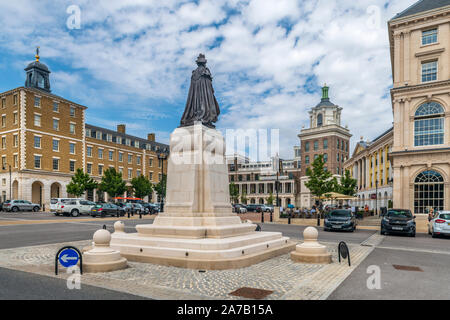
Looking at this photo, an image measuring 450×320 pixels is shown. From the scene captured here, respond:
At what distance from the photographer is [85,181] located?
49062 millimetres

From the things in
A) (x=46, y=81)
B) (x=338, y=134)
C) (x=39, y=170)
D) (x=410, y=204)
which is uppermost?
(x=46, y=81)

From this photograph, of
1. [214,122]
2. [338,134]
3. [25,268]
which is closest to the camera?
[25,268]

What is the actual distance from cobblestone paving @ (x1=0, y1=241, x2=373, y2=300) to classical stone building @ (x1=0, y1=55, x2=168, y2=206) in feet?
102

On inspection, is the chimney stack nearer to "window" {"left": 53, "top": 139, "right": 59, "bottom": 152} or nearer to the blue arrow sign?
"window" {"left": 53, "top": 139, "right": 59, "bottom": 152}

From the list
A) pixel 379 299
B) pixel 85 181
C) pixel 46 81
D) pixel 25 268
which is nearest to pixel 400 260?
pixel 379 299

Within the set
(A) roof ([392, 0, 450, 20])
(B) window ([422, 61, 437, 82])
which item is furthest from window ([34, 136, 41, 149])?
(B) window ([422, 61, 437, 82])

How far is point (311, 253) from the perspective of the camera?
376 inches

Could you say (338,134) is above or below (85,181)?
above

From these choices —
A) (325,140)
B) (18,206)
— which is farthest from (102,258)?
(325,140)

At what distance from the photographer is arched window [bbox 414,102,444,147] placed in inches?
1134

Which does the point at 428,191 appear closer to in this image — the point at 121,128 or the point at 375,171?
the point at 375,171

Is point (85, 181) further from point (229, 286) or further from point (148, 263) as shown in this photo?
point (229, 286)

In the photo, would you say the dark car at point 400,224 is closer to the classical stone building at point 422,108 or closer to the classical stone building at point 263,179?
the classical stone building at point 422,108

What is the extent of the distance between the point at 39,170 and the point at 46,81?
17390 mm
